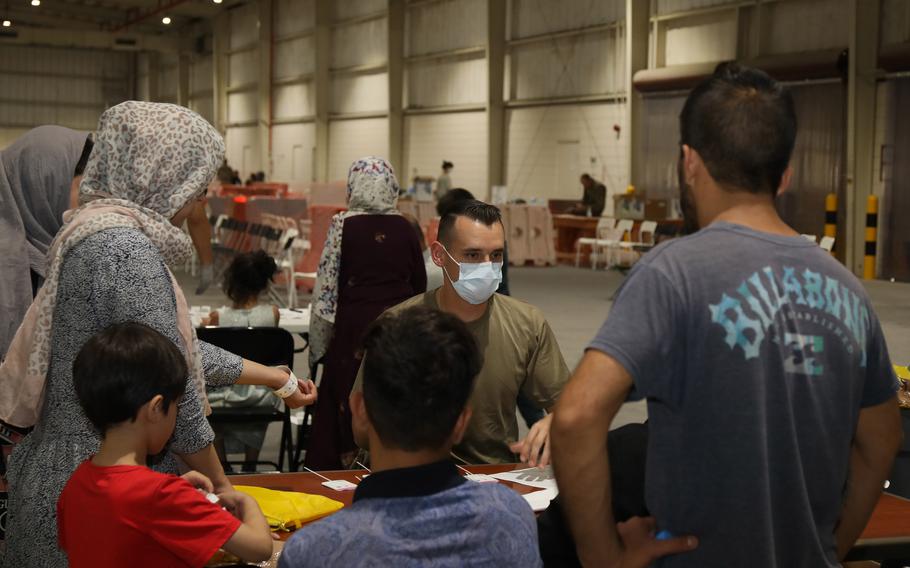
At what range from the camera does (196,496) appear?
6.73 feet

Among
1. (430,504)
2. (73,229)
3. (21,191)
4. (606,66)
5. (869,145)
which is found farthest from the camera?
(606,66)

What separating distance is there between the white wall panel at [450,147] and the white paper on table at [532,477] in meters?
19.7

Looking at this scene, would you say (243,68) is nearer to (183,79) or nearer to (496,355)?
(183,79)

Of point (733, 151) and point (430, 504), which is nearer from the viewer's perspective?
point (430, 504)

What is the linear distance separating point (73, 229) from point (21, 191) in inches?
44.2

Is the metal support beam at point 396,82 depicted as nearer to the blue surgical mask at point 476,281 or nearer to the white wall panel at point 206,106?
the white wall panel at point 206,106

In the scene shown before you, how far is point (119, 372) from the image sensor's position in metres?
2.10

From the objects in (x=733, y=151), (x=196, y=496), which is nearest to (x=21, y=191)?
(x=196, y=496)

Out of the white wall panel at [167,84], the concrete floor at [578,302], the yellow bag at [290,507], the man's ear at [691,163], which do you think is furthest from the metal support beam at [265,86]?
the man's ear at [691,163]

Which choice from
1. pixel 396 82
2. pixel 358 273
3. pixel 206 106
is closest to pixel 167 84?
pixel 206 106

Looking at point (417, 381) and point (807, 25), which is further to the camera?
point (807, 25)

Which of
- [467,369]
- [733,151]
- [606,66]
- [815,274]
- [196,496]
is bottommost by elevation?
[196,496]

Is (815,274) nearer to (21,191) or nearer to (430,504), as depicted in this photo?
(430,504)

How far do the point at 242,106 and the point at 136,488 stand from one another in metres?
32.6
